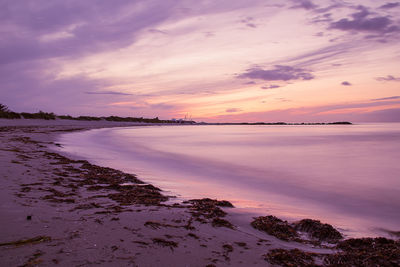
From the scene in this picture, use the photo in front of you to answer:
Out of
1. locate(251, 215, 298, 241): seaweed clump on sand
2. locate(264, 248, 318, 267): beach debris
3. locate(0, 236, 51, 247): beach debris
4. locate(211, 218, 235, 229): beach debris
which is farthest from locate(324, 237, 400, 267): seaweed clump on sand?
locate(0, 236, 51, 247): beach debris

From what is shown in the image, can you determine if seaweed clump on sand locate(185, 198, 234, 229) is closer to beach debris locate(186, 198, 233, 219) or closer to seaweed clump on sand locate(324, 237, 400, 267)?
beach debris locate(186, 198, 233, 219)

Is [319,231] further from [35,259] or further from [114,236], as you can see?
[35,259]

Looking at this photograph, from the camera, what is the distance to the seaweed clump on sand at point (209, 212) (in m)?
3.48

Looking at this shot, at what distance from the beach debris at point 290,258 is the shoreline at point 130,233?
0.01 metres

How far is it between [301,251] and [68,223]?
8.57 feet

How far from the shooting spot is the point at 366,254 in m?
2.73

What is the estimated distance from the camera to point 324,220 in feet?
13.9

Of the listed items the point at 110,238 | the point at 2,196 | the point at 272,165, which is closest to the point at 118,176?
the point at 2,196

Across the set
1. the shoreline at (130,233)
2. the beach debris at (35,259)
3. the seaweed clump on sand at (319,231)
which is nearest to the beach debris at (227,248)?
the shoreline at (130,233)

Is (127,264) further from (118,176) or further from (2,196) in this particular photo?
(118,176)

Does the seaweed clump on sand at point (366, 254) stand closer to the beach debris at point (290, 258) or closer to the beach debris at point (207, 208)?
the beach debris at point (290, 258)

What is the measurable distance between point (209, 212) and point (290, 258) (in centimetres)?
149

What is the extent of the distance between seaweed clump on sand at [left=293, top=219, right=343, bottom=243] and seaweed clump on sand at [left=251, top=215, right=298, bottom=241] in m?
0.18

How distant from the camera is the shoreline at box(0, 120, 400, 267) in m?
2.38
